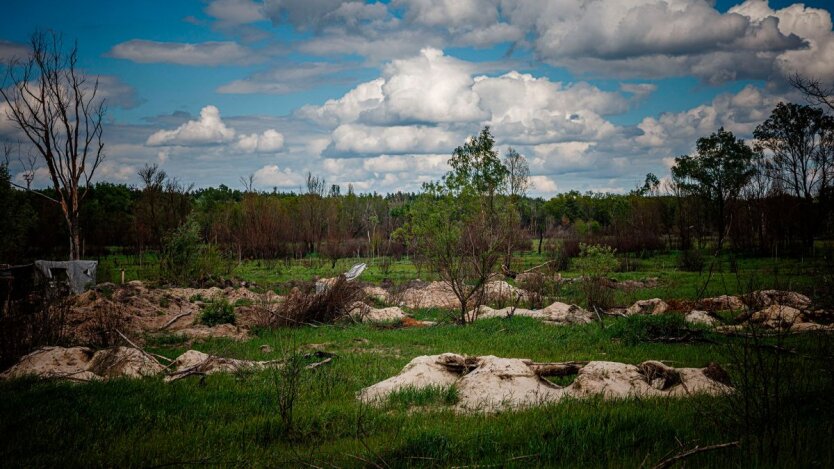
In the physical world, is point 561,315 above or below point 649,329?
below

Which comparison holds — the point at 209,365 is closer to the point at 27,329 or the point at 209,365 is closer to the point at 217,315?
the point at 27,329

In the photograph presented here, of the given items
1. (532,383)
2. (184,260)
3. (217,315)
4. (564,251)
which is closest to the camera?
(532,383)

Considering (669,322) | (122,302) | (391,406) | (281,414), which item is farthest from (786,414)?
(122,302)

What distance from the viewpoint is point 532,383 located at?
715 cm

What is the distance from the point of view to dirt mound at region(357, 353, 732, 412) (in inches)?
260

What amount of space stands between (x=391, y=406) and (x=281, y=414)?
1444 mm

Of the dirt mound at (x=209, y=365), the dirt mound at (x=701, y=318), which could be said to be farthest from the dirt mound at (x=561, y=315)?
the dirt mound at (x=209, y=365)

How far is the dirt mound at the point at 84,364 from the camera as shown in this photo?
8562mm

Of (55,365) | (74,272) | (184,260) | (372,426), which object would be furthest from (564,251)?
(372,426)

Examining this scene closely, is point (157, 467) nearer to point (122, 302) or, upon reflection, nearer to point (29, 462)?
point (29, 462)

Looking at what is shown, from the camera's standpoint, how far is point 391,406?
21.9 ft

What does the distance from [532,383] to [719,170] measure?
176ft

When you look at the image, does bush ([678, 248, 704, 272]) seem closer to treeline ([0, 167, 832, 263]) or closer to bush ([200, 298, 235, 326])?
treeline ([0, 167, 832, 263])

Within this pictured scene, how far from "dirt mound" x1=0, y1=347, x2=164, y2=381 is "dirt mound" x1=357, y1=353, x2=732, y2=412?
4.38 meters
